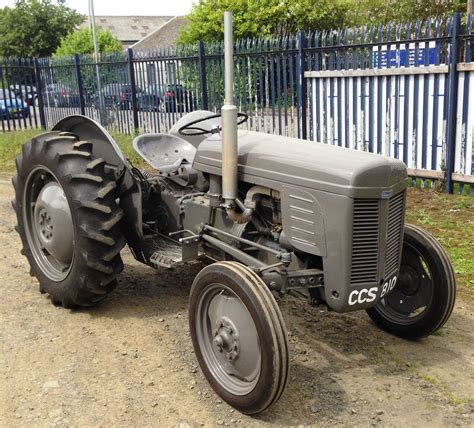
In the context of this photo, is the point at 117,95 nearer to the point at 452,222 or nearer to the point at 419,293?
the point at 452,222

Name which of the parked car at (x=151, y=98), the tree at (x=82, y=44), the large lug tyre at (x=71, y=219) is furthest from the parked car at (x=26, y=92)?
the tree at (x=82, y=44)

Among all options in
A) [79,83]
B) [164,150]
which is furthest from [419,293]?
[79,83]

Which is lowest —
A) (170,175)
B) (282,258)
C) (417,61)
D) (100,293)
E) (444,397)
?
(444,397)

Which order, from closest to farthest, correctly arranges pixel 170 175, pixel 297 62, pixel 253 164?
pixel 253 164 < pixel 170 175 < pixel 297 62

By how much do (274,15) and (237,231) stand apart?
2343 centimetres

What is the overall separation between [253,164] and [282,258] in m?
0.66

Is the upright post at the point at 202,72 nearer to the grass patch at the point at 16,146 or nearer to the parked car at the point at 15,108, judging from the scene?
the grass patch at the point at 16,146

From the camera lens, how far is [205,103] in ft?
36.5

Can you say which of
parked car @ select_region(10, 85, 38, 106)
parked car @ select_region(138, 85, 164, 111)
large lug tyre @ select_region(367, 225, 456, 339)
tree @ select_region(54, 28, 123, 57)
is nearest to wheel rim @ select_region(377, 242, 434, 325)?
large lug tyre @ select_region(367, 225, 456, 339)

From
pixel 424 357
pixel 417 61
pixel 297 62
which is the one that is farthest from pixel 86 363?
pixel 297 62

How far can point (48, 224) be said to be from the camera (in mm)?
4645

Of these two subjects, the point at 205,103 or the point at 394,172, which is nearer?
the point at 394,172

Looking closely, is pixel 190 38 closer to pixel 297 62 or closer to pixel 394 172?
pixel 297 62

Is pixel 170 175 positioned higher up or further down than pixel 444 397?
higher up
